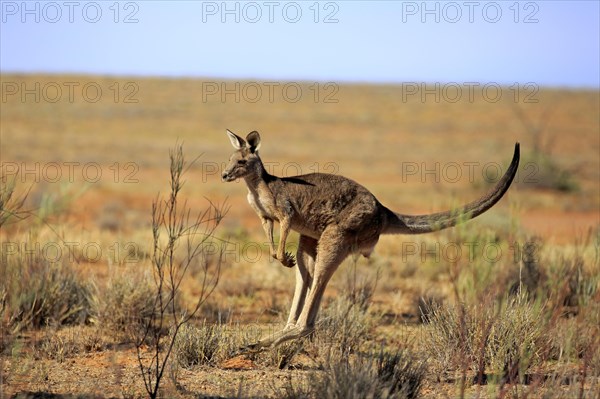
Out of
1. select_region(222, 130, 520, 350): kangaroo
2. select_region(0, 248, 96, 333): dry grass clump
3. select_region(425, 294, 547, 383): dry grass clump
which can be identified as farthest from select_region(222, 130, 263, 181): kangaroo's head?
Answer: select_region(0, 248, 96, 333): dry grass clump

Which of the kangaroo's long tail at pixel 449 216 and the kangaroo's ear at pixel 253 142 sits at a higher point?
the kangaroo's ear at pixel 253 142

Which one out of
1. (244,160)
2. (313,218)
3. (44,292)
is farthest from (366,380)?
(44,292)

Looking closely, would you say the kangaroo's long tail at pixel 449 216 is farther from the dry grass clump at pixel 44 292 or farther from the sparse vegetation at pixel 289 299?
the dry grass clump at pixel 44 292

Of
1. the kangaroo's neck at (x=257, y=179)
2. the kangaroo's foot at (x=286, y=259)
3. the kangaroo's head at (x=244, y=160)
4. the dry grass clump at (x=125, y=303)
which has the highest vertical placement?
the kangaroo's head at (x=244, y=160)

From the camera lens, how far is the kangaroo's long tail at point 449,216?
707cm

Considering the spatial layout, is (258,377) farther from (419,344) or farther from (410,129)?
(410,129)

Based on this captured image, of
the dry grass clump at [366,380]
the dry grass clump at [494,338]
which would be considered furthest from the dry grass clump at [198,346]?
the dry grass clump at [494,338]

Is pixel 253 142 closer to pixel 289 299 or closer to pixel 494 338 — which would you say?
pixel 494 338

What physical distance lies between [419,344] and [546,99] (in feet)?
250

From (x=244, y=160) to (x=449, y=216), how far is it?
1.99 metres

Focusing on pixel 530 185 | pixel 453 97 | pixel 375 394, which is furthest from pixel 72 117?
pixel 375 394

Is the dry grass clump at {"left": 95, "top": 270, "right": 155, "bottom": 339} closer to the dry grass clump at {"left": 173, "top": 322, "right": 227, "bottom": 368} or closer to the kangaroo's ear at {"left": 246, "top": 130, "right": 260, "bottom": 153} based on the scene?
the dry grass clump at {"left": 173, "top": 322, "right": 227, "bottom": 368}

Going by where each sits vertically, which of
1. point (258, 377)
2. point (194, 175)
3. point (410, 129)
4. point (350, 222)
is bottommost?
point (258, 377)

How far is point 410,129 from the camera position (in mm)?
56531
